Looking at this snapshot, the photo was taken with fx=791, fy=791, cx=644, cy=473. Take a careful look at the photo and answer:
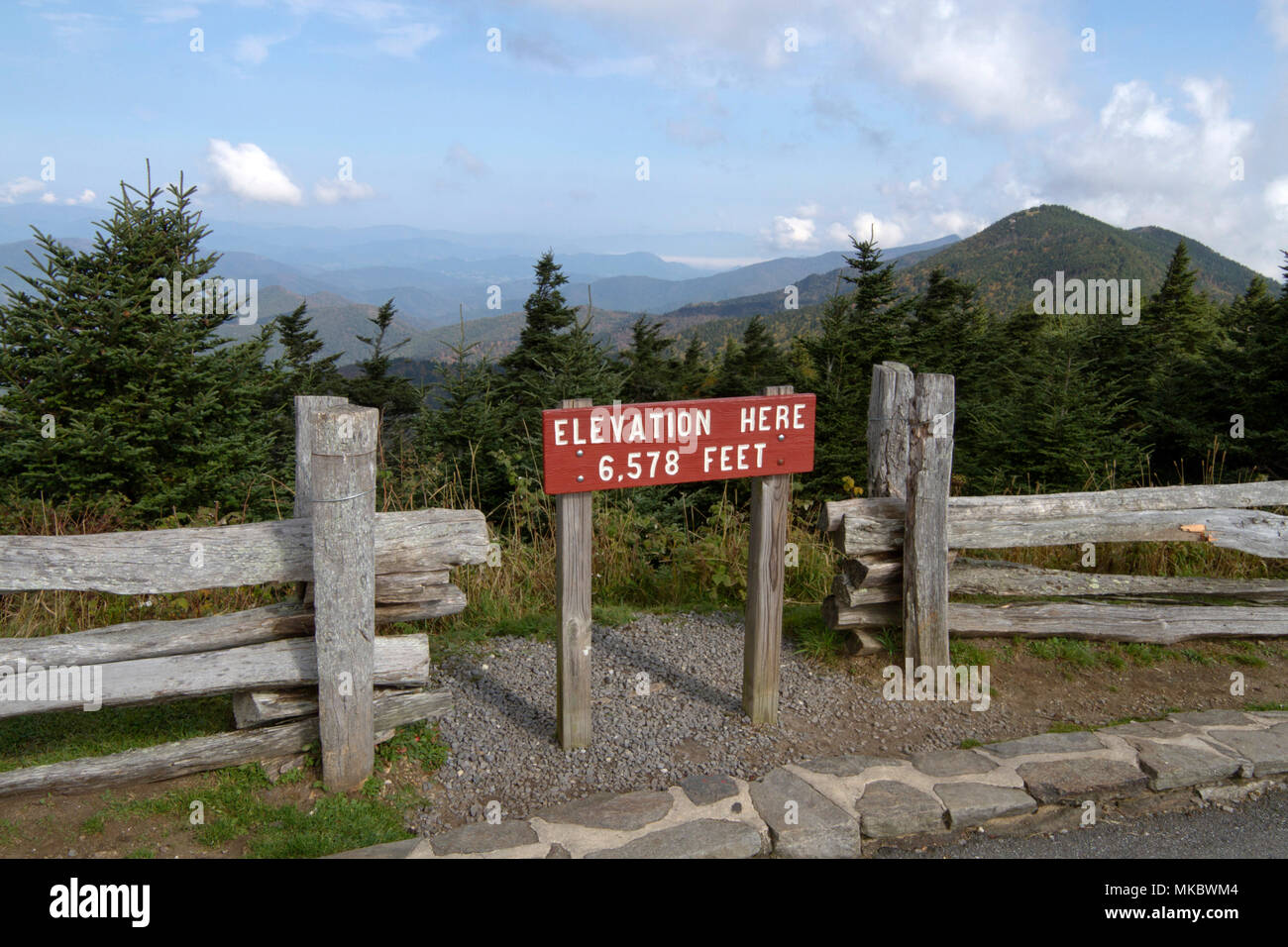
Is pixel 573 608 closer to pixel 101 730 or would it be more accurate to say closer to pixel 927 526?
pixel 927 526

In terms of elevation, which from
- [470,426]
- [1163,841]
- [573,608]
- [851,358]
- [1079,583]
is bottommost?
[1163,841]

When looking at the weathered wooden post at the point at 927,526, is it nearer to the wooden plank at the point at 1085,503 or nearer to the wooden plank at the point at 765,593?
the wooden plank at the point at 1085,503

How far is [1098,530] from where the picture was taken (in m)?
4.95

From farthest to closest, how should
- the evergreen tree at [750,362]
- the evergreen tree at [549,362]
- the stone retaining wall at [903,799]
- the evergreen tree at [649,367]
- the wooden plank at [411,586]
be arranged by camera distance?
the evergreen tree at [750,362], the evergreen tree at [649,367], the evergreen tree at [549,362], the wooden plank at [411,586], the stone retaining wall at [903,799]

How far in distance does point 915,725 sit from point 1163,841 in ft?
3.85

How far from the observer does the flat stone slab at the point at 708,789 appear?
11.3ft

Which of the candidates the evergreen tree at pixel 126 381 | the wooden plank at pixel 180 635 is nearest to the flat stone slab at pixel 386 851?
the wooden plank at pixel 180 635

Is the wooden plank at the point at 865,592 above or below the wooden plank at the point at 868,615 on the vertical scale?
above

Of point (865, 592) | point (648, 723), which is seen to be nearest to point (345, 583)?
point (648, 723)

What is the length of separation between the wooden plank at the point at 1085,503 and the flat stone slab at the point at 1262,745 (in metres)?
1.40

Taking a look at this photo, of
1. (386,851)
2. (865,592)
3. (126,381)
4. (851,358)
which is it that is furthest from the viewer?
(851,358)
